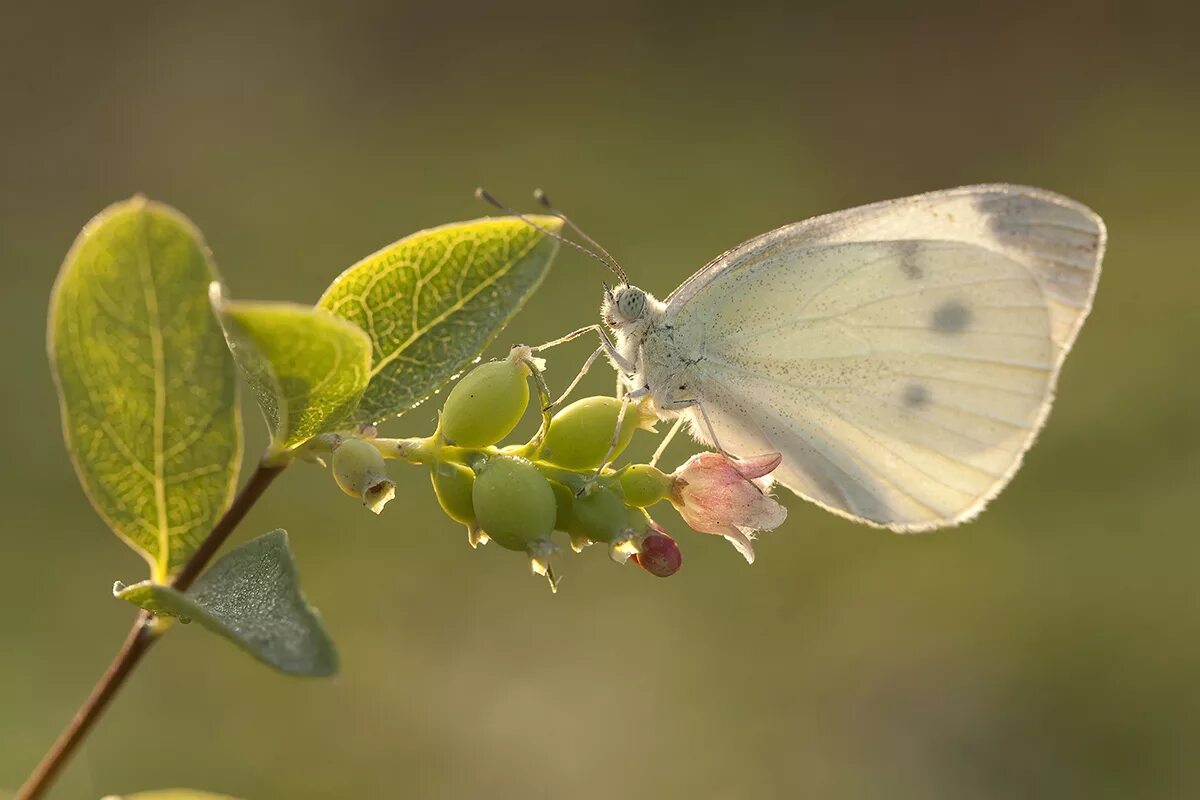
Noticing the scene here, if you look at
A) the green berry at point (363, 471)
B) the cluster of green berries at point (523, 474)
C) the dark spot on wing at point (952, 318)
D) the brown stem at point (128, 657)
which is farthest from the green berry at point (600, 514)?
the dark spot on wing at point (952, 318)

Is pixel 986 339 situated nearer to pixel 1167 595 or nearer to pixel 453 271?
pixel 453 271

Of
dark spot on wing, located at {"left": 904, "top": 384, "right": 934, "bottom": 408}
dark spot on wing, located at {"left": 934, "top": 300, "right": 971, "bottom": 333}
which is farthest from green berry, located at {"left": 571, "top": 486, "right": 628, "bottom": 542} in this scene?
dark spot on wing, located at {"left": 934, "top": 300, "right": 971, "bottom": 333}

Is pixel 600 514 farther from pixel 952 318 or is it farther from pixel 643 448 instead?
pixel 643 448

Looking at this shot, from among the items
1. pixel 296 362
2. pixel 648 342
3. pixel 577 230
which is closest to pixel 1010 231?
pixel 648 342

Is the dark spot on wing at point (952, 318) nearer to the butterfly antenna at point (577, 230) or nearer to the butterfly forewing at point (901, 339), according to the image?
the butterfly forewing at point (901, 339)

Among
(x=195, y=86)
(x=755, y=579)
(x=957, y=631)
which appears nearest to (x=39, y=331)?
(x=195, y=86)

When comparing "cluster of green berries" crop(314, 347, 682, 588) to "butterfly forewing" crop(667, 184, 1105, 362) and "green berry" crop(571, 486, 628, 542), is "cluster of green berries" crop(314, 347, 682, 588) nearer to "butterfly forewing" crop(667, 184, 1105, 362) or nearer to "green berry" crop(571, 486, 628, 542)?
"green berry" crop(571, 486, 628, 542)

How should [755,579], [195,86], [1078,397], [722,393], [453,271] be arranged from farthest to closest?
[195,86] → [1078,397] → [755,579] → [722,393] → [453,271]
